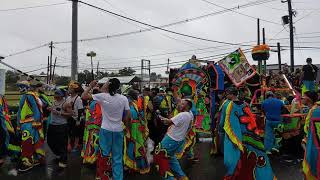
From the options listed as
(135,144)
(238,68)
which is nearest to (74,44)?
(238,68)

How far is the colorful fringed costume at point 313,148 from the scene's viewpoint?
5.33 m

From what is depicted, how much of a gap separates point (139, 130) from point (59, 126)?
5.63ft

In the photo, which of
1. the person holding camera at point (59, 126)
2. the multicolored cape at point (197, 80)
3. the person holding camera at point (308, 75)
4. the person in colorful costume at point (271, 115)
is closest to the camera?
the person holding camera at point (59, 126)

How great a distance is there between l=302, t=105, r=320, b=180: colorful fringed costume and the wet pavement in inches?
73.5

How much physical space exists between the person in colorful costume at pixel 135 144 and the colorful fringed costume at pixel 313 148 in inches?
124

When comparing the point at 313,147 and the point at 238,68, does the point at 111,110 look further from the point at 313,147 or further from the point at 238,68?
the point at 238,68

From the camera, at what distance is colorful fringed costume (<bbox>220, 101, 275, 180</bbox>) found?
19.2 ft

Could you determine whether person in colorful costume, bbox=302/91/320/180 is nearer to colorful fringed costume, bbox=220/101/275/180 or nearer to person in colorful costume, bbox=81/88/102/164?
colorful fringed costume, bbox=220/101/275/180

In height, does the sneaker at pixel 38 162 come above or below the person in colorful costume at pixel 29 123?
below

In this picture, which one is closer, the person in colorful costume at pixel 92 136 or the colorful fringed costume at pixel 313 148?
the colorful fringed costume at pixel 313 148

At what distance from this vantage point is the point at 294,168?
26.7 ft

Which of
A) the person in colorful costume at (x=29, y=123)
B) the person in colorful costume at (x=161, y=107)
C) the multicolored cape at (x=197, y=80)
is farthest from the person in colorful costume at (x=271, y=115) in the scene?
the person in colorful costume at (x=29, y=123)

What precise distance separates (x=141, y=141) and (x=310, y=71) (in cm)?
686

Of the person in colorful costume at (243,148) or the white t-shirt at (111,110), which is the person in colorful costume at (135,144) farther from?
the person in colorful costume at (243,148)
